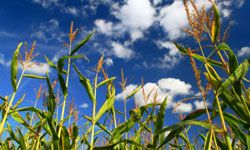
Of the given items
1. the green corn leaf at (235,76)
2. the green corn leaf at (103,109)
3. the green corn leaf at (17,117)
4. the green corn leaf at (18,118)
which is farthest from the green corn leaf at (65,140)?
the green corn leaf at (235,76)

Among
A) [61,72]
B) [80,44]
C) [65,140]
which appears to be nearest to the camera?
[65,140]

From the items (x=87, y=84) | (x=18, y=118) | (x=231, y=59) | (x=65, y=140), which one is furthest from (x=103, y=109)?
(x=231, y=59)

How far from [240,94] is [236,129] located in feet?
1.23

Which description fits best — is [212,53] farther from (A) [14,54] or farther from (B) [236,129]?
(A) [14,54]

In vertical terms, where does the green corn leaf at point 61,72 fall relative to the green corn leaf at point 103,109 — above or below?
above

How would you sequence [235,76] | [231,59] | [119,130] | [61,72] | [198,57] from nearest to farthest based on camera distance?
[235,76] → [231,59] → [198,57] → [61,72] → [119,130]

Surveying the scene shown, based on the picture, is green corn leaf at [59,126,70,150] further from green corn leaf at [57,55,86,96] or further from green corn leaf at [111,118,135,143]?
green corn leaf at [111,118,135,143]

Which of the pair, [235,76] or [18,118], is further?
[18,118]

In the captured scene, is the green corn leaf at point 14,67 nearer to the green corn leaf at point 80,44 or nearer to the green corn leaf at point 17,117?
the green corn leaf at point 17,117

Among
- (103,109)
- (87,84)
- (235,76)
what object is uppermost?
(87,84)

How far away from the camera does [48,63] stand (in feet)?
12.2

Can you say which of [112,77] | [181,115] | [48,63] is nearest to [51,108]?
[48,63]

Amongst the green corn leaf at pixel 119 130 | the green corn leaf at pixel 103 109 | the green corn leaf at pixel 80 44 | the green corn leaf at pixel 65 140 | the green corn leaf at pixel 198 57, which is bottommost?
the green corn leaf at pixel 65 140

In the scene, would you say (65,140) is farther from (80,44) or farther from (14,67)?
(80,44)
